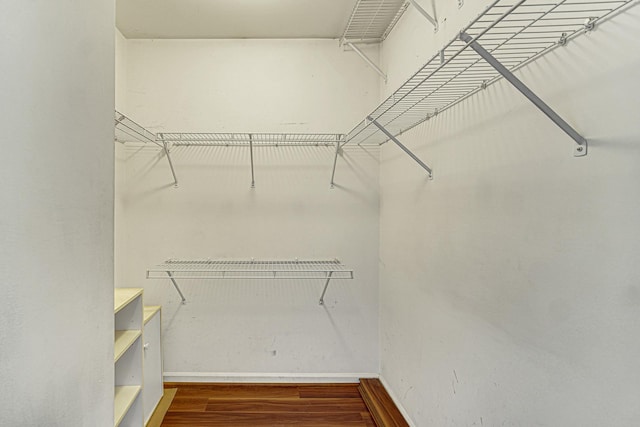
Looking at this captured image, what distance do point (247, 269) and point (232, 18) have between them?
1.51m

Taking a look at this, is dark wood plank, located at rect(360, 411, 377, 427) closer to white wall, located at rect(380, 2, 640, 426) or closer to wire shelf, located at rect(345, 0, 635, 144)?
white wall, located at rect(380, 2, 640, 426)

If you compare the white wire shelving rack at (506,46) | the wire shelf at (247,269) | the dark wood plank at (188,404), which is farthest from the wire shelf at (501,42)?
the dark wood plank at (188,404)

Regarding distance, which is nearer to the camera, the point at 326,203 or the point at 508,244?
the point at 508,244

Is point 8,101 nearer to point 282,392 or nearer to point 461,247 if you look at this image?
point 461,247

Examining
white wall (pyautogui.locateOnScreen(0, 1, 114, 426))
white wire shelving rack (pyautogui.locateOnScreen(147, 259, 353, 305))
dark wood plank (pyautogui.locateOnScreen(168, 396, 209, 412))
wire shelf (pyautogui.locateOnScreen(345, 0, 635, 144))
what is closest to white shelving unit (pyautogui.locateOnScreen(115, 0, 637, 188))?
wire shelf (pyautogui.locateOnScreen(345, 0, 635, 144))

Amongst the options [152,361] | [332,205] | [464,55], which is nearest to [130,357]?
[152,361]

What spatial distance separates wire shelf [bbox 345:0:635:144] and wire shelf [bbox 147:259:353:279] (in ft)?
3.55

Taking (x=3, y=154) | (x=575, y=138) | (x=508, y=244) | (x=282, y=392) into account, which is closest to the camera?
(x=3, y=154)

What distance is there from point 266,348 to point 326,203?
41.4 inches

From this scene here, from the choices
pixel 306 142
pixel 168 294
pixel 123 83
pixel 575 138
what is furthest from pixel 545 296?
pixel 123 83

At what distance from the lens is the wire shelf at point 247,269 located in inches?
86.0

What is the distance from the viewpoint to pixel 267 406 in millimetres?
2041

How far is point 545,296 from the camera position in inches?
34.9

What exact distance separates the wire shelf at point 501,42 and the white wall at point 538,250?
4cm
